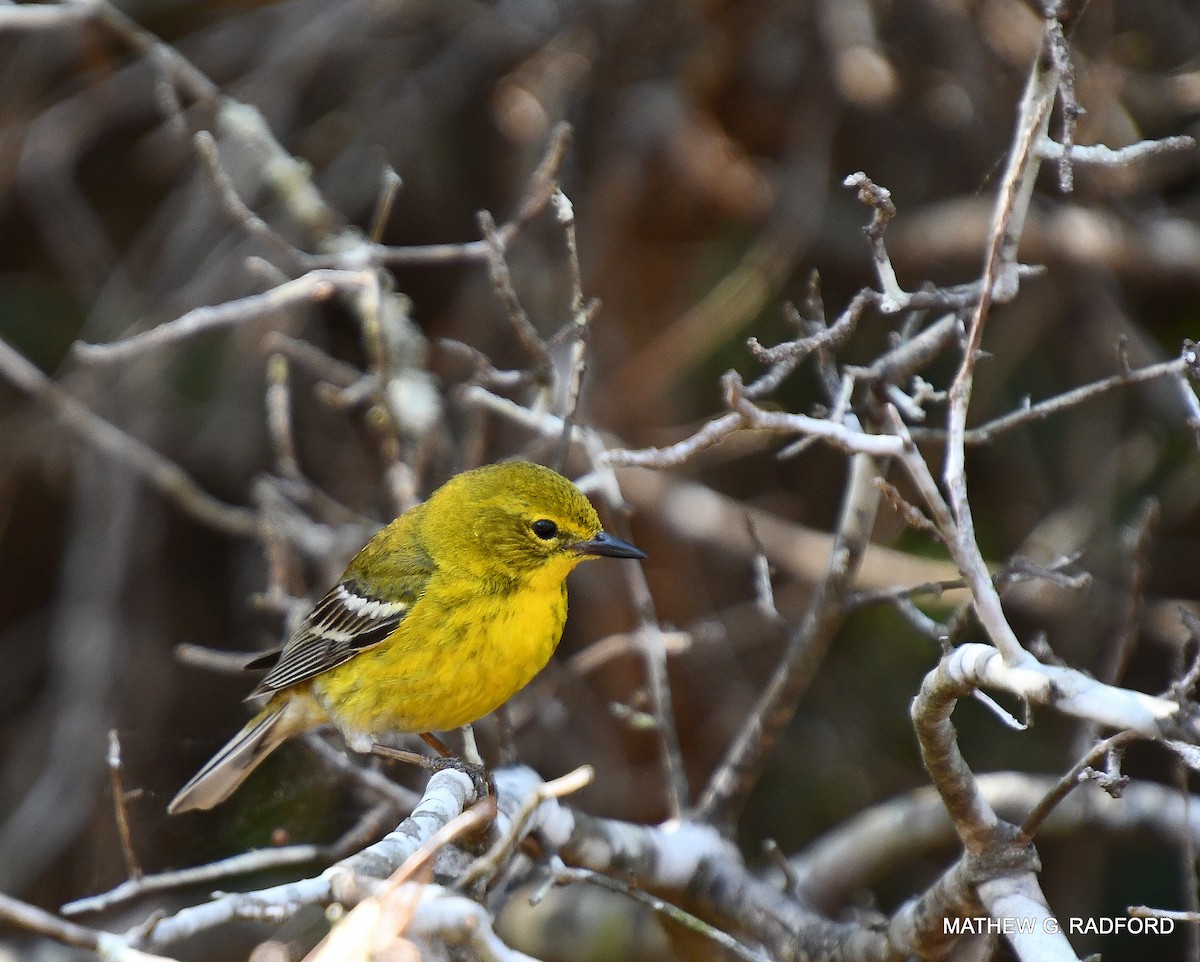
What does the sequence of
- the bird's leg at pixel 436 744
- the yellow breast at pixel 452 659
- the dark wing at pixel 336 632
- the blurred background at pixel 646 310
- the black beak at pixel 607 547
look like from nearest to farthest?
the yellow breast at pixel 452 659 < the black beak at pixel 607 547 < the dark wing at pixel 336 632 < the bird's leg at pixel 436 744 < the blurred background at pixel 646 310

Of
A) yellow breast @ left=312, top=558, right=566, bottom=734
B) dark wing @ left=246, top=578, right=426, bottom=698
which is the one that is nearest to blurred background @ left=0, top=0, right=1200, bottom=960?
dark wing @ left=246, top=578, right=426, bottom=698

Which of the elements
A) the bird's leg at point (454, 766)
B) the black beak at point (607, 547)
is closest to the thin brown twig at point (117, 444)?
the bird's leg at point (454, 766)

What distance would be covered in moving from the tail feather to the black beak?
1082 mm

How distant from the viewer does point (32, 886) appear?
17.9 ft

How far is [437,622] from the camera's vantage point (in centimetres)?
345

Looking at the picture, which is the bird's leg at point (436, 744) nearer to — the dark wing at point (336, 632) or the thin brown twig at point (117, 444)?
the dark wing at point (336, 632)

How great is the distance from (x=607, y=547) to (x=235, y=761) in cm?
132

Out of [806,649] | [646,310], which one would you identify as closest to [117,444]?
[806,649]

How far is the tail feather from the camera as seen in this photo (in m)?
3.68

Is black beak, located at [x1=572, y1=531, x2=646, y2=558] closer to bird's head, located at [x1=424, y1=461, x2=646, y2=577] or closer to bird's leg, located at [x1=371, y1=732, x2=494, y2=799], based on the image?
bird's head, located at [x1=424, y1=461, x2=646, y2=577]

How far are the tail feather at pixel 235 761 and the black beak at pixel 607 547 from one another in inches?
42.6

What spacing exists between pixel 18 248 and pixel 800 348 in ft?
17.2

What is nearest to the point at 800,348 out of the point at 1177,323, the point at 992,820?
the point at 992,820

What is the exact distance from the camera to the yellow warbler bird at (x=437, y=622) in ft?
10.9
